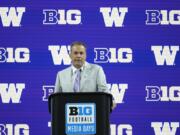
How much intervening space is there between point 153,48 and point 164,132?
1.05 m

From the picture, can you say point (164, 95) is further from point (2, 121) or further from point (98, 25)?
point (2, 121)

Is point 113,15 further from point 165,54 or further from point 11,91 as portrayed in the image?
point 11,91

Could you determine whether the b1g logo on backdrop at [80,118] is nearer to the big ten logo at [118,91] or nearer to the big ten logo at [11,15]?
the big ten logo at [118,91]

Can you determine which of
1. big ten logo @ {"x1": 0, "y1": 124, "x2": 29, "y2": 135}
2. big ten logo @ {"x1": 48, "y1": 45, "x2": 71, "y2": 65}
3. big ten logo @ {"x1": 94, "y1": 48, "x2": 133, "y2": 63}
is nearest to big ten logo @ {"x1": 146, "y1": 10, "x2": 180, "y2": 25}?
big ten logo @ {"x1": 94, "y1": 48, "x2": 133, "y2": 63}

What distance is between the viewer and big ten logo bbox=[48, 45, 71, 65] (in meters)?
6.93

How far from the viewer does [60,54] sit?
6934 millimetres

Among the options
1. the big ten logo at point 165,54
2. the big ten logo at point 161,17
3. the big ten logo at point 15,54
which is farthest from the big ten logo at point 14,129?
the big ten logo at point 161,17

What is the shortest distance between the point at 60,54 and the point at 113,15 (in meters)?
0.82

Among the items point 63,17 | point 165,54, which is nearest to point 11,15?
point 63,17

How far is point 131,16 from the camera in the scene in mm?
6988

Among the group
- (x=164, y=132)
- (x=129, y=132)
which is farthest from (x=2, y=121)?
(x=164, y=132)

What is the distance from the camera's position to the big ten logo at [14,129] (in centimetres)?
690

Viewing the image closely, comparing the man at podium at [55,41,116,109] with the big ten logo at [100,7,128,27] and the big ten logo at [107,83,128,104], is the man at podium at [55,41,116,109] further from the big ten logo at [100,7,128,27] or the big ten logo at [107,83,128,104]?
the big ten logo at [100,7,128,27]

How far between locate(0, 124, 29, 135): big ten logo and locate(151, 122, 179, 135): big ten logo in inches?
61.7
